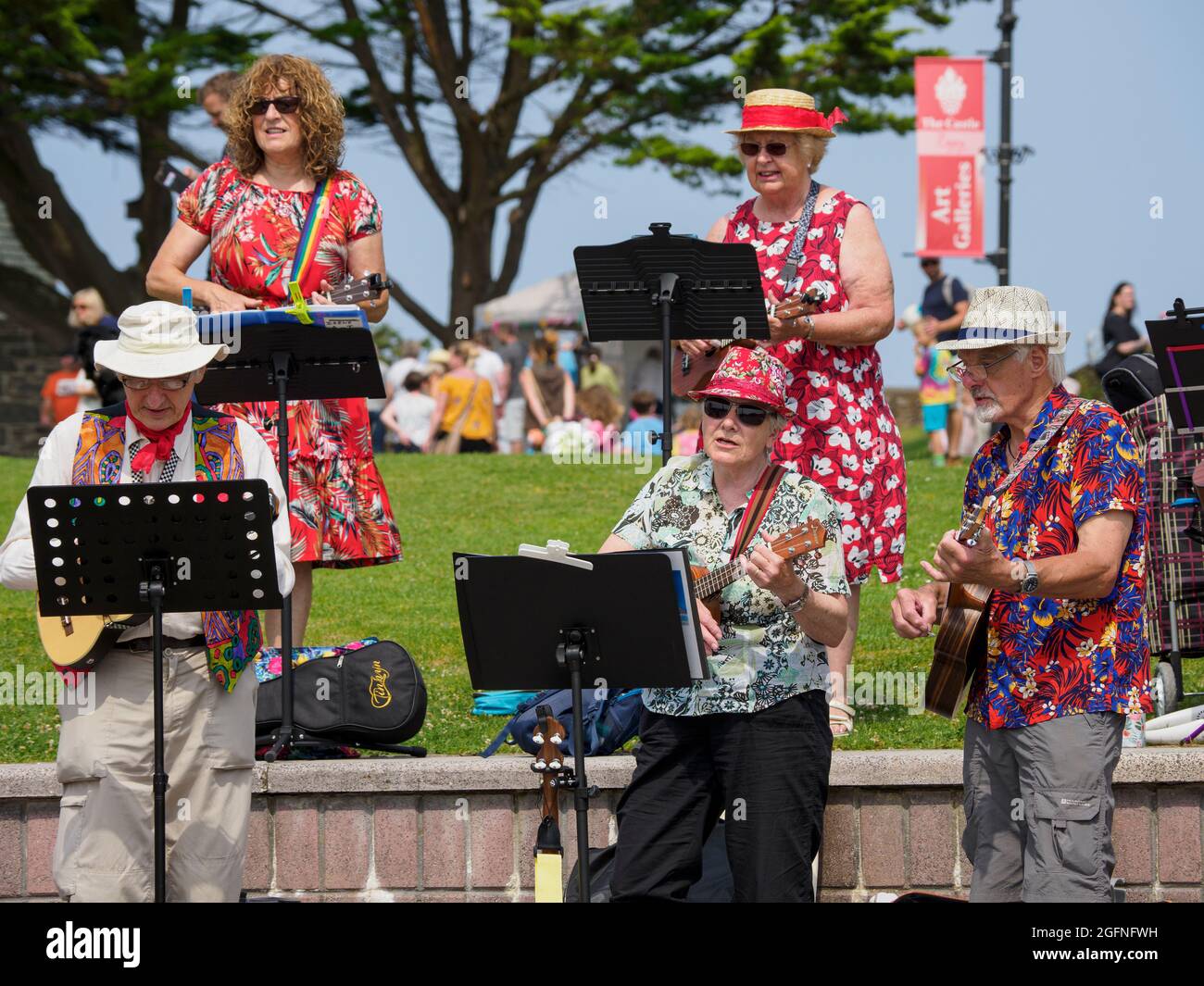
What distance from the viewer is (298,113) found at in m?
6.95

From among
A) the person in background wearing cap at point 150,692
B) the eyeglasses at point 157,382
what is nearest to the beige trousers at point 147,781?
the person in background wearing cap at point 150,692

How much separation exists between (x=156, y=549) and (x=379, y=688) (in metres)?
1.88

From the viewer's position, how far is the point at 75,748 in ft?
17.3

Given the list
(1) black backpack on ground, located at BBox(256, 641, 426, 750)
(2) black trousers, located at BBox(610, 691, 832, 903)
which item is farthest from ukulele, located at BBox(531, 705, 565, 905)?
(1) black backpack on ground, located at BBox(256, 641, 426, 750)

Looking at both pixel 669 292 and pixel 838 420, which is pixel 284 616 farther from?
pixel 838 420

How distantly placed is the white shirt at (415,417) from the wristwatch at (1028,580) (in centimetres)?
1409

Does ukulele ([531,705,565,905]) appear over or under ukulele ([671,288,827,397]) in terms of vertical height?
under

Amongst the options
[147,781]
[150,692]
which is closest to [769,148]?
[150,692]

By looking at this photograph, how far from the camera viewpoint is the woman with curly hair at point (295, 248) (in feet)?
22.7

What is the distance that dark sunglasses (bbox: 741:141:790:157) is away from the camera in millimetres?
6703

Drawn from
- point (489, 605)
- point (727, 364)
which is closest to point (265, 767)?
point (489, 605)

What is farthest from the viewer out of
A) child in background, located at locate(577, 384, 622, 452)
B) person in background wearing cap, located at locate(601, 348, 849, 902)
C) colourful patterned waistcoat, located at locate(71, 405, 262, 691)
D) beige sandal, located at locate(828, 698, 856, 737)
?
child in background, located at locate(577, 384, 622, 452)

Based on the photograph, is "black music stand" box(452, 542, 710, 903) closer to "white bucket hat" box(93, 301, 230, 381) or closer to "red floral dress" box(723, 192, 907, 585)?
"white bucket hat" box(93, 301, 230, 381)
